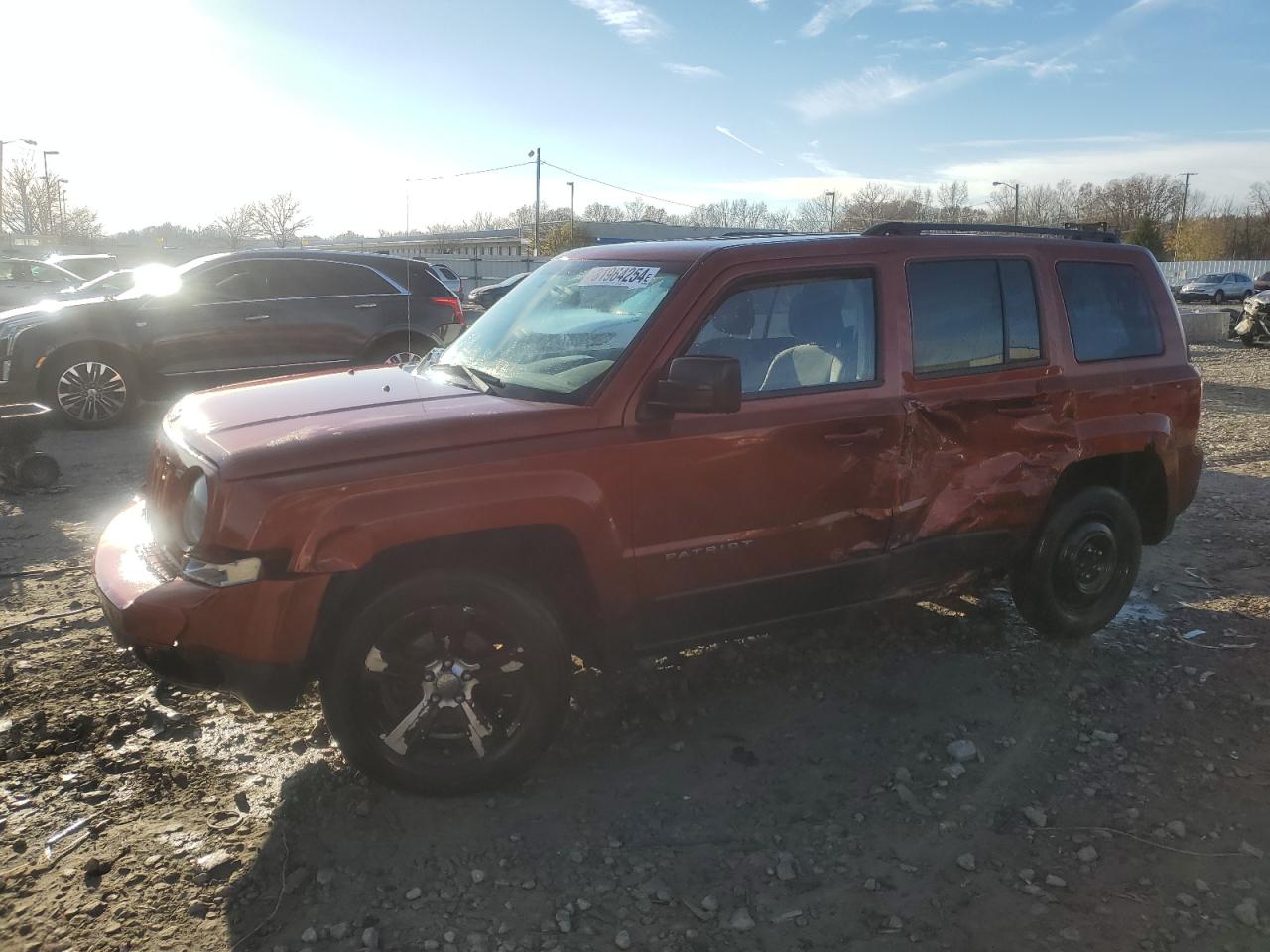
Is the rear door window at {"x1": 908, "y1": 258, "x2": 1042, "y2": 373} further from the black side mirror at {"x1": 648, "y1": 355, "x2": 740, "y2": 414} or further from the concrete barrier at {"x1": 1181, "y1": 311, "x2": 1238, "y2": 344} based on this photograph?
the concrete barrier at {"x1": 1181, "y1": 311, "x2": 1238, "y2": 344}

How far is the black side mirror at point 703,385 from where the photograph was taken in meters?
3.22

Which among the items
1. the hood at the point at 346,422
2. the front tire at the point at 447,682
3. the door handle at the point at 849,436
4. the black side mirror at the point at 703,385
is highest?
the black side mirror at the point at 703,385

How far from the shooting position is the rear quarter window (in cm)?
456

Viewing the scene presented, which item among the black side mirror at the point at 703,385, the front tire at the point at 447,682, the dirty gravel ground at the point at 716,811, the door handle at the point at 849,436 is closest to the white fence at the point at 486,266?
the dirty gravel ground at the point at 716,811

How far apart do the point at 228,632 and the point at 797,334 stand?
2.32 m

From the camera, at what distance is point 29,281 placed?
23141mm

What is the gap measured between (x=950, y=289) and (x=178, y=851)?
359 centimetres

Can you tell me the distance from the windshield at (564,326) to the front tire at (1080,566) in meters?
2.29

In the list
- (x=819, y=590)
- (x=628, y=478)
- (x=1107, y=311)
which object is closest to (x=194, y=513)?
(x=628, y=478)

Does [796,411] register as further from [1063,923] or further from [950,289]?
[1063,923]

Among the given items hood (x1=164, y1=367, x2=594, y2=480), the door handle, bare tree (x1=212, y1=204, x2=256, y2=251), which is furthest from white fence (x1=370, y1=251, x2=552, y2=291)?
the door handle

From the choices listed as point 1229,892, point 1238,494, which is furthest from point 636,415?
point 1238,494

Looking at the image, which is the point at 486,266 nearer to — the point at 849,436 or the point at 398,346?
the point at 398,346

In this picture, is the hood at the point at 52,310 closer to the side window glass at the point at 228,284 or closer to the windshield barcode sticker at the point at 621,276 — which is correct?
the side window glass at the point at 228,284
